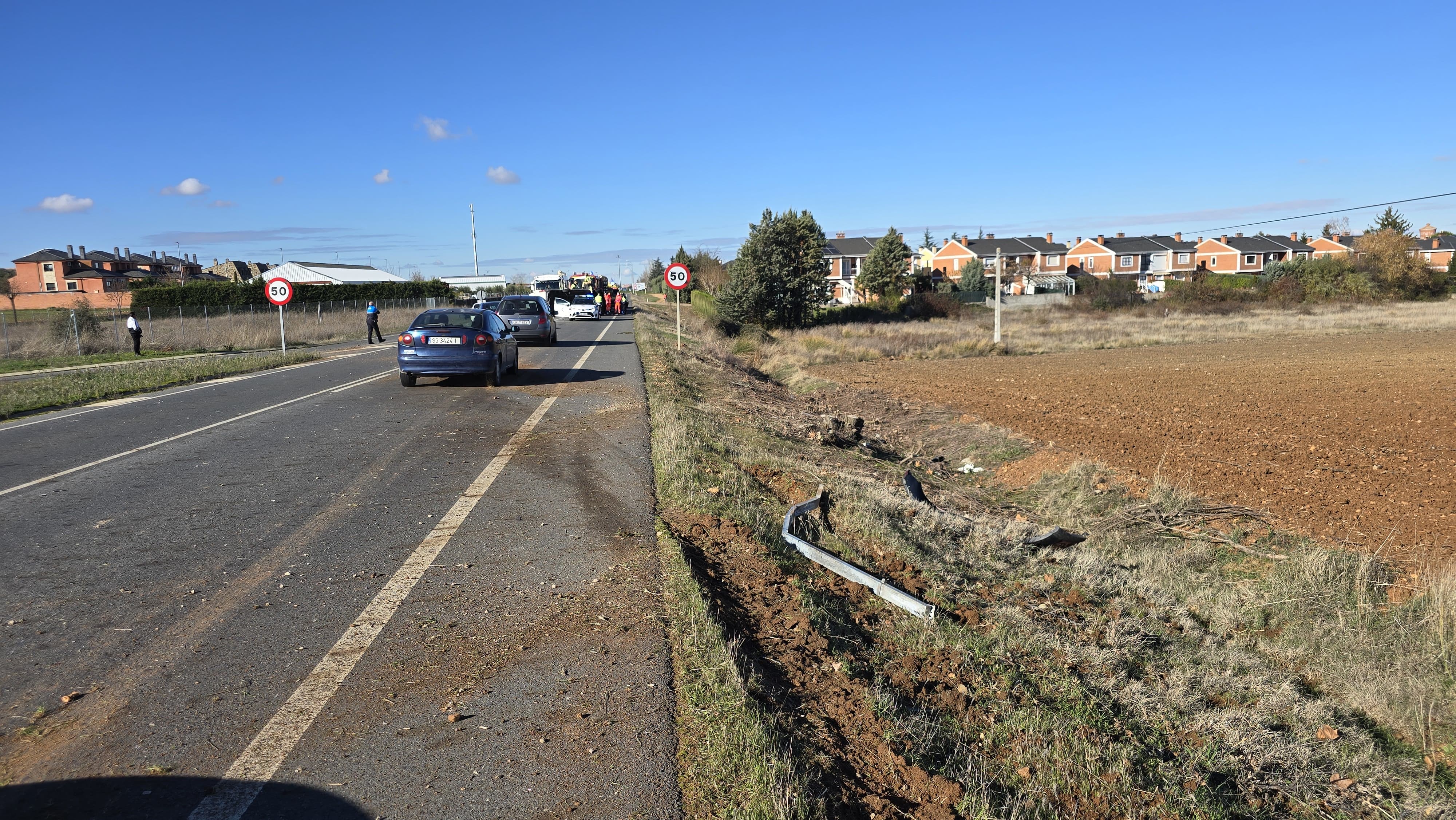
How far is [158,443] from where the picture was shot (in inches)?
425

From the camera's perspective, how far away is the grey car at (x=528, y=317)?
28172mm

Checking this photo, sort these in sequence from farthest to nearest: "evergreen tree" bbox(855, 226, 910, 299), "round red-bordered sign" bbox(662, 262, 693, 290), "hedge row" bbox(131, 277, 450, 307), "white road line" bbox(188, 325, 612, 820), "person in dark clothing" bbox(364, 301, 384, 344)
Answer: "evergreen tree" bbox(855, 226, 910, 299) < "hedge row" bbox(131, 277, 450, 307) < "person in dark clothing" bbox(364, 301, 384, 344) < "round red-bordered sign" bbox(662, 262, 693, 290) < "white road line" bbox(188, 325, 612, 820)

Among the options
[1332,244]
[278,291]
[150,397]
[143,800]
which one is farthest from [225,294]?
[1332,244]

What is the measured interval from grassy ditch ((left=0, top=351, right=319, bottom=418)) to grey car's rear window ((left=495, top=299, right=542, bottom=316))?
5591 millimetres

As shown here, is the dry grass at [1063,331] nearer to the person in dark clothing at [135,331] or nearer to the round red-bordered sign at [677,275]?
the round red-bordered sign at [677,275]

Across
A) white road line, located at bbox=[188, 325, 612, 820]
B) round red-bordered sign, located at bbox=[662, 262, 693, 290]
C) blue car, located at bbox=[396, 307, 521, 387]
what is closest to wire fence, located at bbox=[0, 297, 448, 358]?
round red-bordered sign, located at bbox=[662, 262, 693, 290]

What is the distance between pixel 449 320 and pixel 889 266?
6155cm

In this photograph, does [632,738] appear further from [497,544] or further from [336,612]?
[497,544]

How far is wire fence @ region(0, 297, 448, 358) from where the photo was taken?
29.0 metres

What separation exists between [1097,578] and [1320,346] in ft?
115

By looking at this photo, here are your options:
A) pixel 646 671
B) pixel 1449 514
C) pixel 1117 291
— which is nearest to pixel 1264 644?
pixel 1449 514

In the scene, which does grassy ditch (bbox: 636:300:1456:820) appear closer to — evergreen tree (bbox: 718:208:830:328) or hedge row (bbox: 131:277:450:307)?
evergreen tree (bbox: 718:208:830:328)

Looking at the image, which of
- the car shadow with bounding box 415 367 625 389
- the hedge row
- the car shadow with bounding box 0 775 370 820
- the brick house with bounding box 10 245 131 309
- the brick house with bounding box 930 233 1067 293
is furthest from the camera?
the brick house with bounding box 930 233 1067 293

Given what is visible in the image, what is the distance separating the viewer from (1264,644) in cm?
652
